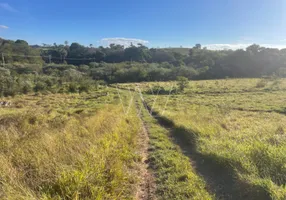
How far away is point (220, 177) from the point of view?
532 centimetres

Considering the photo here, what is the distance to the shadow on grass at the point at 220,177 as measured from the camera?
432 centimetres

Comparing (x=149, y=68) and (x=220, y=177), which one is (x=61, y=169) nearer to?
(x=220, y=177)

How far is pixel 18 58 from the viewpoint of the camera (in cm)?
8119

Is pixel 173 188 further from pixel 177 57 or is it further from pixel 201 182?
pixel 177 57

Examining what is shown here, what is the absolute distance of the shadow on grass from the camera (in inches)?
170

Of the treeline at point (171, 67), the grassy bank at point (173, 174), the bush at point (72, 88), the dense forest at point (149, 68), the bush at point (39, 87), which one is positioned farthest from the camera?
the treeline at point (171, 67)

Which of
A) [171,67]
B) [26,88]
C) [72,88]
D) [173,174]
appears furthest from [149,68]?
[173,174]

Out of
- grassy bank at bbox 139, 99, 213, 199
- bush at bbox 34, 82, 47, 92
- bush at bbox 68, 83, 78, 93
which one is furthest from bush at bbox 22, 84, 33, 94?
grassy bank at bbox 139, 99, 213, 199

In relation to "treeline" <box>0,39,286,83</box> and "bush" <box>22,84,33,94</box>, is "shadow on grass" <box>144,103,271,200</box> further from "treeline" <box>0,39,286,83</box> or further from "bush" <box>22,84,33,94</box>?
"treeline" <box>0,39,286,83</box>

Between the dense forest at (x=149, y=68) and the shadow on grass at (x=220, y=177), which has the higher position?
the dense forest at (x=149, y=68)

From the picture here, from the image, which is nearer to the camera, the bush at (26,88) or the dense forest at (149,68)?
the bush at (26,88)

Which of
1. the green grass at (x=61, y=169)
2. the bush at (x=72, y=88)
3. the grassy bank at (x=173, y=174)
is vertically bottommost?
the bush at (x=72, y=88)

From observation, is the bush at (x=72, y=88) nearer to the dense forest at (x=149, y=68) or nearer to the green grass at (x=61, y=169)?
the dense forest at (x=149, y=68)

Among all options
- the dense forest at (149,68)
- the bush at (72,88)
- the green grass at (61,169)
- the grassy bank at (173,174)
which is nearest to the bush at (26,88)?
the dense forest at (149,68)
